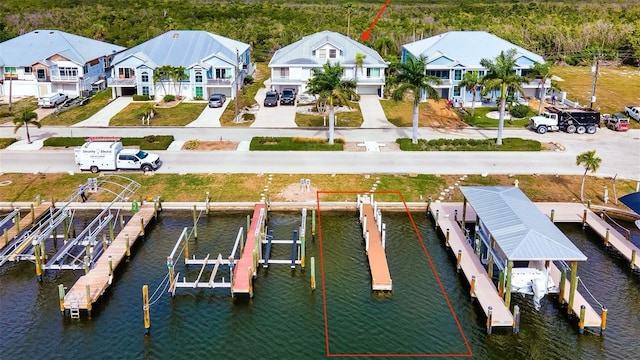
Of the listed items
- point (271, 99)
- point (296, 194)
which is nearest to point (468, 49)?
point (271, 99)

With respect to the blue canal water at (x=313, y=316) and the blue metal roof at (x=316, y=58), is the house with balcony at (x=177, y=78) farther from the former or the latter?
the blue canal water at (x=313, y=316)

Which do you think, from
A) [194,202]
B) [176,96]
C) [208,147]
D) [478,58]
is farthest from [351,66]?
[194,202]

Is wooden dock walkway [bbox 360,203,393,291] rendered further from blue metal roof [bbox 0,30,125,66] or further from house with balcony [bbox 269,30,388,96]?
blue metal roof [bbox 0,30,125,66]

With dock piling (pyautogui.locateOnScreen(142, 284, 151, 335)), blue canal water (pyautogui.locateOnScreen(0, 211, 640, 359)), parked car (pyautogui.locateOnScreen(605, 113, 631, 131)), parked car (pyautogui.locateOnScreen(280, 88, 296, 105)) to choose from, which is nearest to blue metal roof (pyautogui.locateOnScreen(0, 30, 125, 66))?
parked car (pyautogui.locateOnScreen(280, 88, 296, 105))

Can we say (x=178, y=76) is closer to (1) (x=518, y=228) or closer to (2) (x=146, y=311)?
(2) (x=146, y=311)

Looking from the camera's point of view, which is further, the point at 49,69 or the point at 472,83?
the point at 49,69

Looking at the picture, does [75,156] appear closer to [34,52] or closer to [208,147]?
[208,147]

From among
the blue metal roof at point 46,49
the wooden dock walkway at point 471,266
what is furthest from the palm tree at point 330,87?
the blue metal roof at point 46,49
